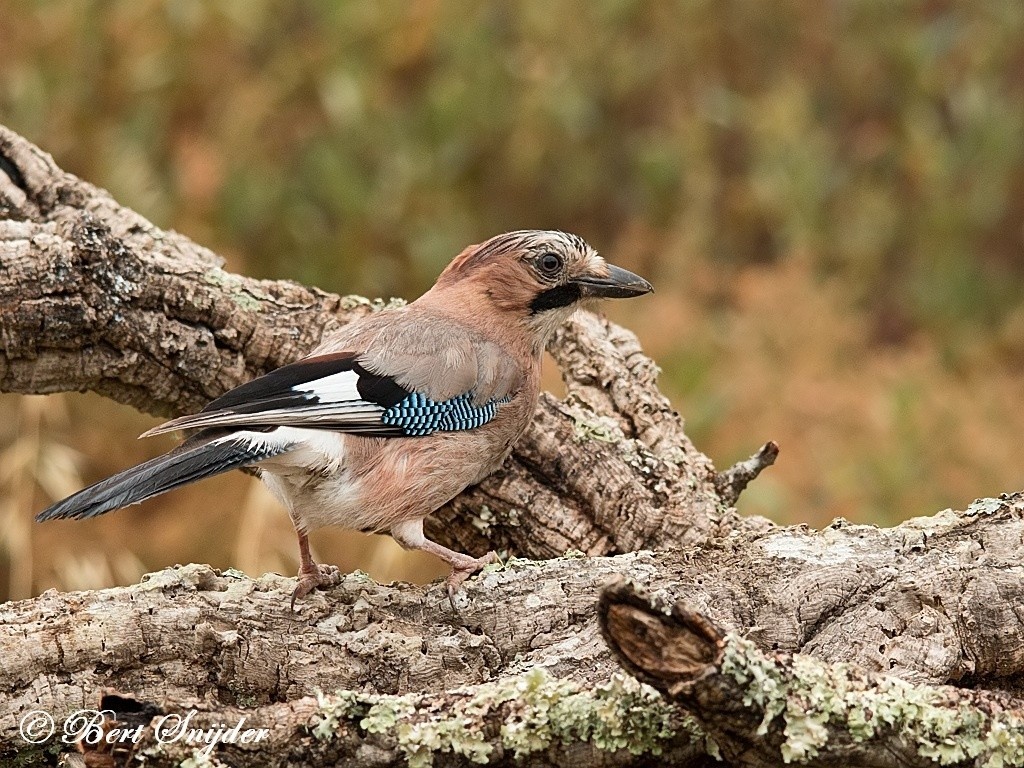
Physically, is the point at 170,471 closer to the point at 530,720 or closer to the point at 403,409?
the point at 403,409

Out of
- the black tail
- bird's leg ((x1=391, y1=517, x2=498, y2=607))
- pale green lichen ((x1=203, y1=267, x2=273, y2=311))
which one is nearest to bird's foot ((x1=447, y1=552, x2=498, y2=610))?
bird's leg ((x1=391, y1=517, x2=498, y2=607))

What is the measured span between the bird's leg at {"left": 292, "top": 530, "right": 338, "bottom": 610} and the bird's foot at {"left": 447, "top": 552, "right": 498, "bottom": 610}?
0.31 m

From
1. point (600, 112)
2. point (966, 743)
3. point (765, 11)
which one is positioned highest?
point (765, 11)

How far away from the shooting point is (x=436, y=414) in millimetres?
3791

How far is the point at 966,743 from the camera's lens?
102 inches

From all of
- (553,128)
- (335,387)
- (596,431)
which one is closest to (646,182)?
(553,128)

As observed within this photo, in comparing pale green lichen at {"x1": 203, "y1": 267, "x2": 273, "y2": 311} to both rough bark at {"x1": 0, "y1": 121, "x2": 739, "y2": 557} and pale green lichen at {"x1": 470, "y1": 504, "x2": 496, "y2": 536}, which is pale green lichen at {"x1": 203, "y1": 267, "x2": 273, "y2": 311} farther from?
pale green lichen at {"x1": 470, "y1": 504, "x2": 496, "y2": 536}

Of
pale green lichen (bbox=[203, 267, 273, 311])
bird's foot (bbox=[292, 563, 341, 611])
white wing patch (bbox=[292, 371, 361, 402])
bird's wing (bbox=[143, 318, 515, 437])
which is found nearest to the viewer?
bird's foot (bbox=[292, 563, 341, 611])

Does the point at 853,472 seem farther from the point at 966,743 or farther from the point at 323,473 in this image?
the point at 966,743

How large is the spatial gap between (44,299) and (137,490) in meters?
0.85

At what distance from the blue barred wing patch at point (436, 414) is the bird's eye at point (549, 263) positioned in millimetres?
521

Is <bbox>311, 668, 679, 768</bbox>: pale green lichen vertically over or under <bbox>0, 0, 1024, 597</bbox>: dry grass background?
under

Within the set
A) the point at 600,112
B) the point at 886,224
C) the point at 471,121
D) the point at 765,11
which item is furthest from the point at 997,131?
the point at 471,121

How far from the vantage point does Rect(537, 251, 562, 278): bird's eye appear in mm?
4148
